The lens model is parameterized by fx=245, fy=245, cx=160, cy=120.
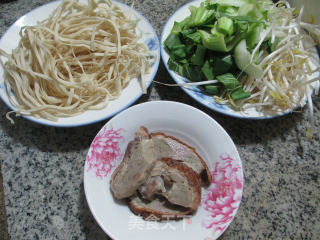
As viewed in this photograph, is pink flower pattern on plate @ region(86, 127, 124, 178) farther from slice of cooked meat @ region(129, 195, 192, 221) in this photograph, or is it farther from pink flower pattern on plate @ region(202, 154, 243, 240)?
pink flower pattern on plate @ region(202, 154, 243, 240)

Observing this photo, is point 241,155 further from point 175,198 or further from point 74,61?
point 74,61

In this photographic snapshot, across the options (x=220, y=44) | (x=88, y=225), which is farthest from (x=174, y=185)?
(x=220, y=44)

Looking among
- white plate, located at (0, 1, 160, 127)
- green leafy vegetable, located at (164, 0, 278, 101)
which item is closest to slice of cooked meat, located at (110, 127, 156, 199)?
white plate, located at (0, 1, 160, 127)

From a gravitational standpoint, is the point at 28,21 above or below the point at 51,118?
above

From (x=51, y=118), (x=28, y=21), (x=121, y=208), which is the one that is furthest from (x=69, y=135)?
(x=28, y=21)

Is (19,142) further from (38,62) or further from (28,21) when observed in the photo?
(28,21)

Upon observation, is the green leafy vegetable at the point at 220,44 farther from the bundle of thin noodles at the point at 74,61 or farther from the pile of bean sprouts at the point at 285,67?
the bundle of thin noodles at the point at 74,61

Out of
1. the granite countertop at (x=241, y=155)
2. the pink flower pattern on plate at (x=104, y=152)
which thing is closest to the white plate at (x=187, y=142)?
the pink flower pattern on plate at (x=104, y=152)
